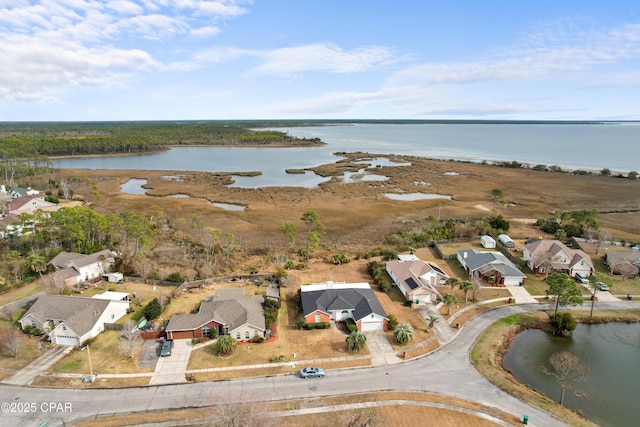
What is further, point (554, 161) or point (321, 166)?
point (554, 161)

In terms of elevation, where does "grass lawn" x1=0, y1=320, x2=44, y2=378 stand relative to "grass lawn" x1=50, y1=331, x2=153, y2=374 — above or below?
above

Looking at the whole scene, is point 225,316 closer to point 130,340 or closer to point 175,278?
point 130,340

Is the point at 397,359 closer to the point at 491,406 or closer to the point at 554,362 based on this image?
the point at 491,406

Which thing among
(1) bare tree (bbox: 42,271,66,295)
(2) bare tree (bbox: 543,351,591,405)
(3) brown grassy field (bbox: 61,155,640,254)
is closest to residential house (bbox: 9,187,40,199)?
(3) brown grassy field (bbox: 61,155,640,254)

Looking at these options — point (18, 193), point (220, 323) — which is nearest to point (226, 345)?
point (220, 323)

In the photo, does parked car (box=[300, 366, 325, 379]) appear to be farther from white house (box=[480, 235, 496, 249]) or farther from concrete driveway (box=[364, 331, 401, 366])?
white house (box=[480, 235, 496, 249])

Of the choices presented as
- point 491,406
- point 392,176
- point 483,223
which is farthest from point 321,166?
point 491,406
